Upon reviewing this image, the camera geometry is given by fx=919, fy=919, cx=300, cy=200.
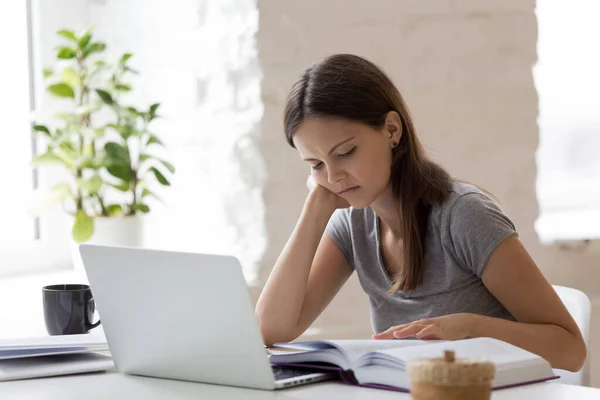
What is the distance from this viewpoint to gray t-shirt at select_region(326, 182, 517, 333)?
165cm

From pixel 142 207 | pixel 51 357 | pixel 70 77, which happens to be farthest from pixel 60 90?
pixel 51 357

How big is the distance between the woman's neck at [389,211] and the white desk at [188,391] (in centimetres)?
64

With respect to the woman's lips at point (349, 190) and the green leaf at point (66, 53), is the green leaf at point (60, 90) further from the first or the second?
the woman's lips at point (349, 190)

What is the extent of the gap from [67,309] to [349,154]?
0.57 m

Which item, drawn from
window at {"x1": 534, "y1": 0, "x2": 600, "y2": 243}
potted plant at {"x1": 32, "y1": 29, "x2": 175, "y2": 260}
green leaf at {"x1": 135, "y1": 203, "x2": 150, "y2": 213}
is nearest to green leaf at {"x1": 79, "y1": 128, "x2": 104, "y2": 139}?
potted plant at {"x1": 32, "y1": 29, "x2": 175, "y2": 260}

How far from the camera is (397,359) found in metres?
1.15

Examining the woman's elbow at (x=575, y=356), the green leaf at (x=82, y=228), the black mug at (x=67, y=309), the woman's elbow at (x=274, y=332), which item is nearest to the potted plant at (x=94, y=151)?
the green leaf at (x=82, y=228)

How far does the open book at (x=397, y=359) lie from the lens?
1161 millimetres

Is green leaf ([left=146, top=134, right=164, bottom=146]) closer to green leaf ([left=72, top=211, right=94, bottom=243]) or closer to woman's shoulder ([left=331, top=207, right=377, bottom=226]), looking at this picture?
green leaf ([left=72, top=211, right=94, bottom=243])

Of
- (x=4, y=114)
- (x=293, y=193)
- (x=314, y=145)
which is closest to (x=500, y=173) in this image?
(x=293, y=193)

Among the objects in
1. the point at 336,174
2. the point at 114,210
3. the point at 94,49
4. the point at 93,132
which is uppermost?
the point at 94,49

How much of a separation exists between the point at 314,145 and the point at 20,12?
1.35m

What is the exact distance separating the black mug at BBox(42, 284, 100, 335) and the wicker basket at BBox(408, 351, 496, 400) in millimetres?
831

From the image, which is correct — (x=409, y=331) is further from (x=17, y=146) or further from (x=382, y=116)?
(x=17, y=146)
